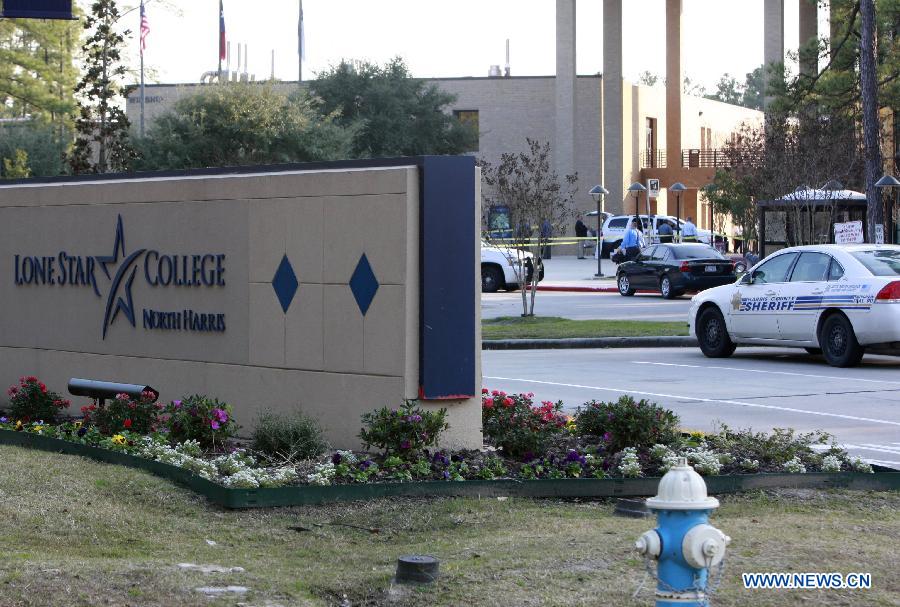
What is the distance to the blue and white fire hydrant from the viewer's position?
4.95m

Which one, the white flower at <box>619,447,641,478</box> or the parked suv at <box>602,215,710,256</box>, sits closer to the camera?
the white flower at <box>619,447,641,478</box>

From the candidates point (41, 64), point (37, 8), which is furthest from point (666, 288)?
point (41, 64)

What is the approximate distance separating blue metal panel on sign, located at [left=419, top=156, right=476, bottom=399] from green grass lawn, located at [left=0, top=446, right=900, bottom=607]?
1.74 m

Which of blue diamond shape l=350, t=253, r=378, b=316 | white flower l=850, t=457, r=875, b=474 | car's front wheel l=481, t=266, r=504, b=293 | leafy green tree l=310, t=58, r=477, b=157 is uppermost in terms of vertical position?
leafy green tree l=310, t=58, r=477, b=157

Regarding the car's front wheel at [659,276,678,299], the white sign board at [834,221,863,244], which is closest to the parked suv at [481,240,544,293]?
the car's front wheel at [659,276,678,299]

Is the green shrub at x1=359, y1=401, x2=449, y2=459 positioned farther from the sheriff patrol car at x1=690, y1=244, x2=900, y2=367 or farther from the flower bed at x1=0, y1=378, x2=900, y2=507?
the sheriff patrol car at x1=690, y1=244, x2=900, y2=367

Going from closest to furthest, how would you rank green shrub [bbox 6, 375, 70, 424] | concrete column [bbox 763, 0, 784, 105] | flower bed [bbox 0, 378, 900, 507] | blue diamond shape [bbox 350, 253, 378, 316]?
flower bed [bbox 0, 378, 900, 507] → blue diamond shape [bbox 350, 253, 378, 316] → green shrub [bbox 6, 375, 70, 424] → concrete column [bbox 763, 0, 784, 105]

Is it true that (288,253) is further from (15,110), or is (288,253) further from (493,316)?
(15,110)

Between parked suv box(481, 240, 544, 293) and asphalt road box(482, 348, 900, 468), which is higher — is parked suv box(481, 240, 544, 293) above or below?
above

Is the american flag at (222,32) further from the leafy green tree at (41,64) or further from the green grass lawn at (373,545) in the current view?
the green grass lawn at (373,545)

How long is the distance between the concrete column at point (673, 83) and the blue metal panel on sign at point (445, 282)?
59.3m

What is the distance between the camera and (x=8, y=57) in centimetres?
5772

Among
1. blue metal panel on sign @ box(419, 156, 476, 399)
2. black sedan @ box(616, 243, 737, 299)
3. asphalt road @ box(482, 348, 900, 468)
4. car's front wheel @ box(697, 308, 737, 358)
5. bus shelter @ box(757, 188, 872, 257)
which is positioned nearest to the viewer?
blue metal panel on sign @ box(419, 156, 476, 399)

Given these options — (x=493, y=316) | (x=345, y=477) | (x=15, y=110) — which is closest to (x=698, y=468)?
(x=345, y=477)
